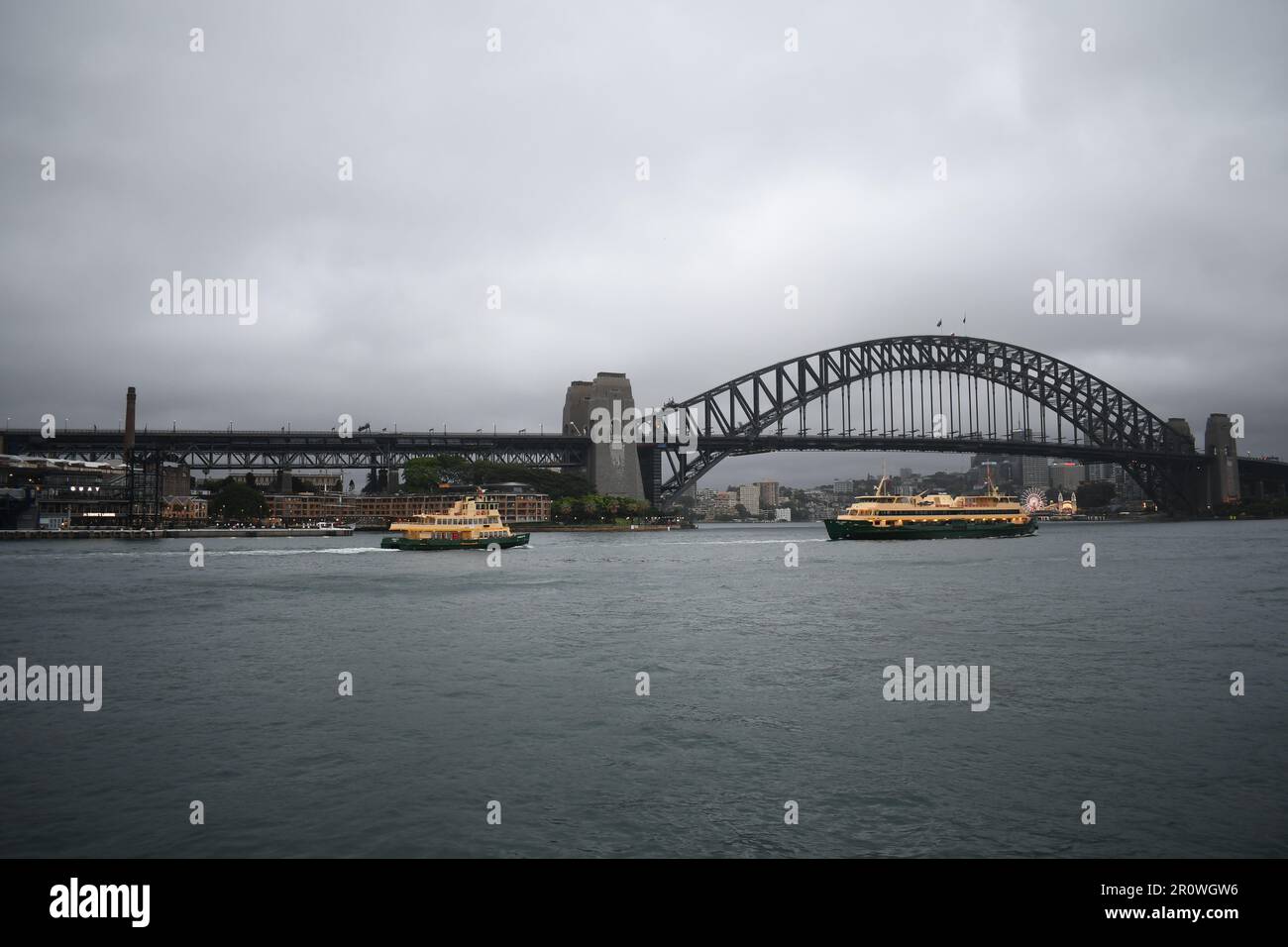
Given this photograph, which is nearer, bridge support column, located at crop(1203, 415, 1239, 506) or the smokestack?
the smokestack

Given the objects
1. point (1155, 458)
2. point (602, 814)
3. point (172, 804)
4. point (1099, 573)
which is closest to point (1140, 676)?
point (602, 814)

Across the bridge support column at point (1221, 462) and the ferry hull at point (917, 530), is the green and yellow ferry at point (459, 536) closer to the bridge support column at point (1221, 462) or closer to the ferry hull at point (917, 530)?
the ferry hull at point (917, 530)

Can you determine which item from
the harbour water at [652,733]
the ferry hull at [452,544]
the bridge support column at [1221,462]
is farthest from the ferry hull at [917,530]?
the bridge support column at [1221,462]

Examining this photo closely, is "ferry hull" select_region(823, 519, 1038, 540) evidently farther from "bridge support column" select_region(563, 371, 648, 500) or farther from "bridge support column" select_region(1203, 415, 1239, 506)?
"bridge support column" select_region(1203, 415, 1239, 506)

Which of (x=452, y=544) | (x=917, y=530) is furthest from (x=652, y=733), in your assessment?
(x=917, y=530)

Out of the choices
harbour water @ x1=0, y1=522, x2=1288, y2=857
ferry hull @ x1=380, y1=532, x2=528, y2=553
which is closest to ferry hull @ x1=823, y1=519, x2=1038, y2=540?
ferry hull @ x1=380, y1=532, x2=528, y2=553
